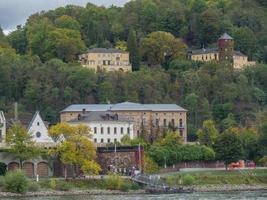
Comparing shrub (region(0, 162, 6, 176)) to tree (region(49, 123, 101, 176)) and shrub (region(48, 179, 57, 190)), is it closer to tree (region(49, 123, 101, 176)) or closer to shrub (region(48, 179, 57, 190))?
tree (region(49, 123, 101, 176))

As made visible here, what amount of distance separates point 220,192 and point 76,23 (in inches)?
3167

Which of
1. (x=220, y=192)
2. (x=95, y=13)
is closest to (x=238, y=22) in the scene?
(x=95, y=13)

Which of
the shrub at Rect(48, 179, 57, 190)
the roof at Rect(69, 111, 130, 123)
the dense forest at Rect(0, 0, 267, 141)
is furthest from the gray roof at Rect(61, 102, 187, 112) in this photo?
the shrub at Rect(48, 179, 57, 190)

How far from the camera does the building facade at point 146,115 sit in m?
124

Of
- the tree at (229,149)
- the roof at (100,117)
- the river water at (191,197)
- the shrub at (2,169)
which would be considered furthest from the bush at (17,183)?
the roof at (100,117)

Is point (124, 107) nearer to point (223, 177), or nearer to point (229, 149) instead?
point (229, 149)

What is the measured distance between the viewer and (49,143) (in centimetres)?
10506

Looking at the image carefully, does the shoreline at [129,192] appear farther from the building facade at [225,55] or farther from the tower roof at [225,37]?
the tower roof at [225,37]

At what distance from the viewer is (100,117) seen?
12031 cm

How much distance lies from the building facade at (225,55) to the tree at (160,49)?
329cm

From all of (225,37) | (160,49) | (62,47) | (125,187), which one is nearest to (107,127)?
(125,187)

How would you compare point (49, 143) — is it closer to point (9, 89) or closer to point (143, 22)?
point (9, 89)

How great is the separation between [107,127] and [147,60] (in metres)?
39.5

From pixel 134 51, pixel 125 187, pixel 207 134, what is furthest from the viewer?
pixel 134 51
